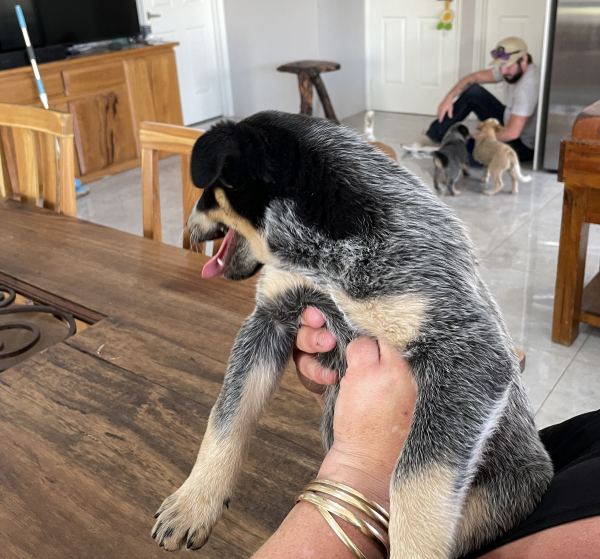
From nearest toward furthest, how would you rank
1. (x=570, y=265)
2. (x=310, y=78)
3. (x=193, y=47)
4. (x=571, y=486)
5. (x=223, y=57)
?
(x=571, y=486)
(x=570, y=265)
(x=310, y=78)
(x=193, y=47)
(x=223, y=57)

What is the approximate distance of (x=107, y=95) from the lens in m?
5.85

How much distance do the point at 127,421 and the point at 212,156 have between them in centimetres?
51

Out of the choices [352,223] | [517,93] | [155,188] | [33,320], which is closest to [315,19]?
[517,93]

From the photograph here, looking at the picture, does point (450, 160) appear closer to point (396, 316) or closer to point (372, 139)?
point (372, 139)

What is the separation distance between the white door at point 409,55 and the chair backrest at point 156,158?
6.05 metres

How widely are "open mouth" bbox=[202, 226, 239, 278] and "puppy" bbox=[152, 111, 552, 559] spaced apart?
9 cm

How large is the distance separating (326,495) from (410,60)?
→ 768cm

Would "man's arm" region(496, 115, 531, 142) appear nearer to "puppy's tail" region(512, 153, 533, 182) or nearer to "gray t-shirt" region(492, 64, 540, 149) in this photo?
"gray t-shirt" region(492, 64, 540, 149)

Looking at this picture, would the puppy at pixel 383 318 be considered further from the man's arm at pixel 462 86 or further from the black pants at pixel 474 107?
the black pants at pixel 474 107

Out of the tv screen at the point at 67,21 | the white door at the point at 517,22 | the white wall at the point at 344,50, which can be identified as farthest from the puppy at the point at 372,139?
the tv screen at the point at 67,21

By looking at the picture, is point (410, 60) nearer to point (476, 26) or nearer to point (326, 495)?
point (476, 26)

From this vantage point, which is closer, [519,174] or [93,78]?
[519,174]

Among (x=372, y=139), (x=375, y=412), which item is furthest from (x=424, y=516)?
(x=372, y=139)

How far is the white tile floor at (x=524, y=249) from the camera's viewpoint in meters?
2.67
